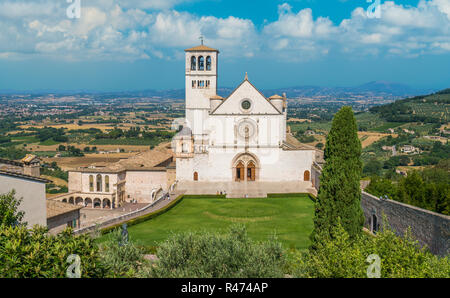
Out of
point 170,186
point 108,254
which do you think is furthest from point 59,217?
point 170,186

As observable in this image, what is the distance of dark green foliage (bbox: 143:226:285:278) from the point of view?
38.2 feet

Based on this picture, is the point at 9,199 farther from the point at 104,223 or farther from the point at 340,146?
the point at 340,146

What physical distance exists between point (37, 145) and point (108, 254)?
320ft

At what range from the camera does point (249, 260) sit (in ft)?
38.9

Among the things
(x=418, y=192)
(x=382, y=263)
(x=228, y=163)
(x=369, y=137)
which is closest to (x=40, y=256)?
(x=382, y=263)

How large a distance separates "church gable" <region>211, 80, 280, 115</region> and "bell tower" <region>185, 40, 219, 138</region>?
4248mm

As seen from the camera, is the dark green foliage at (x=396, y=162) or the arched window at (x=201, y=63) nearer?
the arched window at (x=201, y=63)

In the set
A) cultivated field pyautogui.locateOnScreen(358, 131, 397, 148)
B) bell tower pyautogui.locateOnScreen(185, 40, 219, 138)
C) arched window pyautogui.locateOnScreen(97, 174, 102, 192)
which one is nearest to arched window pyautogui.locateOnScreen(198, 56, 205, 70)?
bell tower pyautogui.locateOnScreen(185, 40, 219, 138)

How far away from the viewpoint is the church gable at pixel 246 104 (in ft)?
126

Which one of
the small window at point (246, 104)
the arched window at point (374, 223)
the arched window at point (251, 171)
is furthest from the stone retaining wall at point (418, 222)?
the small window at point (246, 104)

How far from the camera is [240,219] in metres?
27.5

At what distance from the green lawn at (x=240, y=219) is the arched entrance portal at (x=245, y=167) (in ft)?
21.1

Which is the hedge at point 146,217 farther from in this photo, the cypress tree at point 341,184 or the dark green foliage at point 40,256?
the dark green foliage at point 40,256

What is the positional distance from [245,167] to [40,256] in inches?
1190
